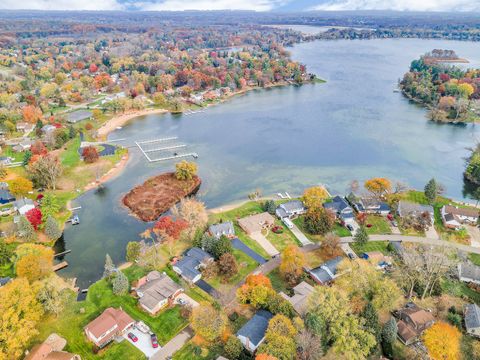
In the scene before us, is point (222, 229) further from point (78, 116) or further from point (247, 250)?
point (78, 116)

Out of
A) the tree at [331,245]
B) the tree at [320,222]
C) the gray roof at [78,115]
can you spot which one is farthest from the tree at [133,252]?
the gray roof at [78,115]

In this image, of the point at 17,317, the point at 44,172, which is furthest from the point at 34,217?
the point at 17,317

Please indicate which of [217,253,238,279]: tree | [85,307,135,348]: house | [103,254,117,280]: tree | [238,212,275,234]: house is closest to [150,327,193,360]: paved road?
[85,307,135,348]: house

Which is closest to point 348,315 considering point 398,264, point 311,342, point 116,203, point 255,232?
point 311,342

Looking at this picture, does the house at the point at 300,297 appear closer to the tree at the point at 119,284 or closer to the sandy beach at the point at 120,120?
the tree at the point at 119,284

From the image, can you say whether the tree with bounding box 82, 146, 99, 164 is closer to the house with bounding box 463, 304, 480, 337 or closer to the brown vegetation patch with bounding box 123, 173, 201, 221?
the brown vegetation patch with bounding box 123, 173, 201, 221
